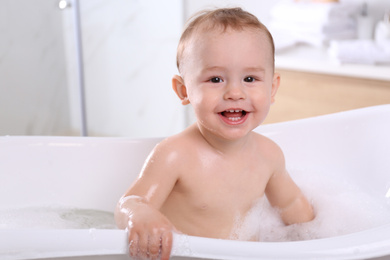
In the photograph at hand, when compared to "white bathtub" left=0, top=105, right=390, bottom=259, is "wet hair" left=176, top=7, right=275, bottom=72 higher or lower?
higher

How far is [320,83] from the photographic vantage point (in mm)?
1933

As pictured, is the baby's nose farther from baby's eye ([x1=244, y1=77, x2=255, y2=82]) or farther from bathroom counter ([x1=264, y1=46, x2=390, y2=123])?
bathroom counter ([x1=264, y1=46, x2=390, y2=123])

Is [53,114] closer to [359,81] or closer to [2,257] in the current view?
[359,81]

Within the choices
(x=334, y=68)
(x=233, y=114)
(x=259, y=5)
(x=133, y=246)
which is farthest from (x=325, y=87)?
(x=133, y=246)

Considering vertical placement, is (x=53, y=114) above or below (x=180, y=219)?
below

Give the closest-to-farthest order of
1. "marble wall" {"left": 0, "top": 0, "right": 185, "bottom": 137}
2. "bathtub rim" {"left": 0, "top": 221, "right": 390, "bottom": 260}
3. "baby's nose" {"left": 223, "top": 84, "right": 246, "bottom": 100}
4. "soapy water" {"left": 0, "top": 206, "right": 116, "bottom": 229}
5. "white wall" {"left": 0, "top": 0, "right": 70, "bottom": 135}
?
1. "bathtub rim" {"left": 0, "top": 221, "right": 390, "bottom": 260}
2. "baby's nose" {"left": 223, "top": 84, "right": 246, "bottom": 100}
3. "soapy water" {"left": 0, "top": 206, "right": 116, "bottom": 229}
4. "white wall" {"left": 0, "top": 0, "right": 70, "bottom": 135}
5. "marble wall" {"left": 0, "top": 0, "right": 185, "bottom": 137}

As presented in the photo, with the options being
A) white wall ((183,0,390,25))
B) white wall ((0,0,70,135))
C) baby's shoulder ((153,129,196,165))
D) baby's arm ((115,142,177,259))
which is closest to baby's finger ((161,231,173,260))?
baby's arm ((115,142,177,259))

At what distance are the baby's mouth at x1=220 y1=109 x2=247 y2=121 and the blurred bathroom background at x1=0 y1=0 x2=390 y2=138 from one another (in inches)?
37.9

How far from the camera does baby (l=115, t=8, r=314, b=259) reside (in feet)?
3.35

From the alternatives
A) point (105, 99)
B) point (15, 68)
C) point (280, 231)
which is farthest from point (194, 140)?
point (105, 99)

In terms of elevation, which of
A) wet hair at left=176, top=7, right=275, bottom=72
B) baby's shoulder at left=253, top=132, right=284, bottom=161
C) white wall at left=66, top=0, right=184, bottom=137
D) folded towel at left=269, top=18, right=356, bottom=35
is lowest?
white wall at left=66, top=0, right=184, bottom=137

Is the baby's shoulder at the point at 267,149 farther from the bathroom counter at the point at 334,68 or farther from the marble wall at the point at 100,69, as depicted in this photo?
the marble wall at the point at 100,69

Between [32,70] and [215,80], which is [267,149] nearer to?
[215,80]

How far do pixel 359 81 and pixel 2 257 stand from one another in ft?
4.68
